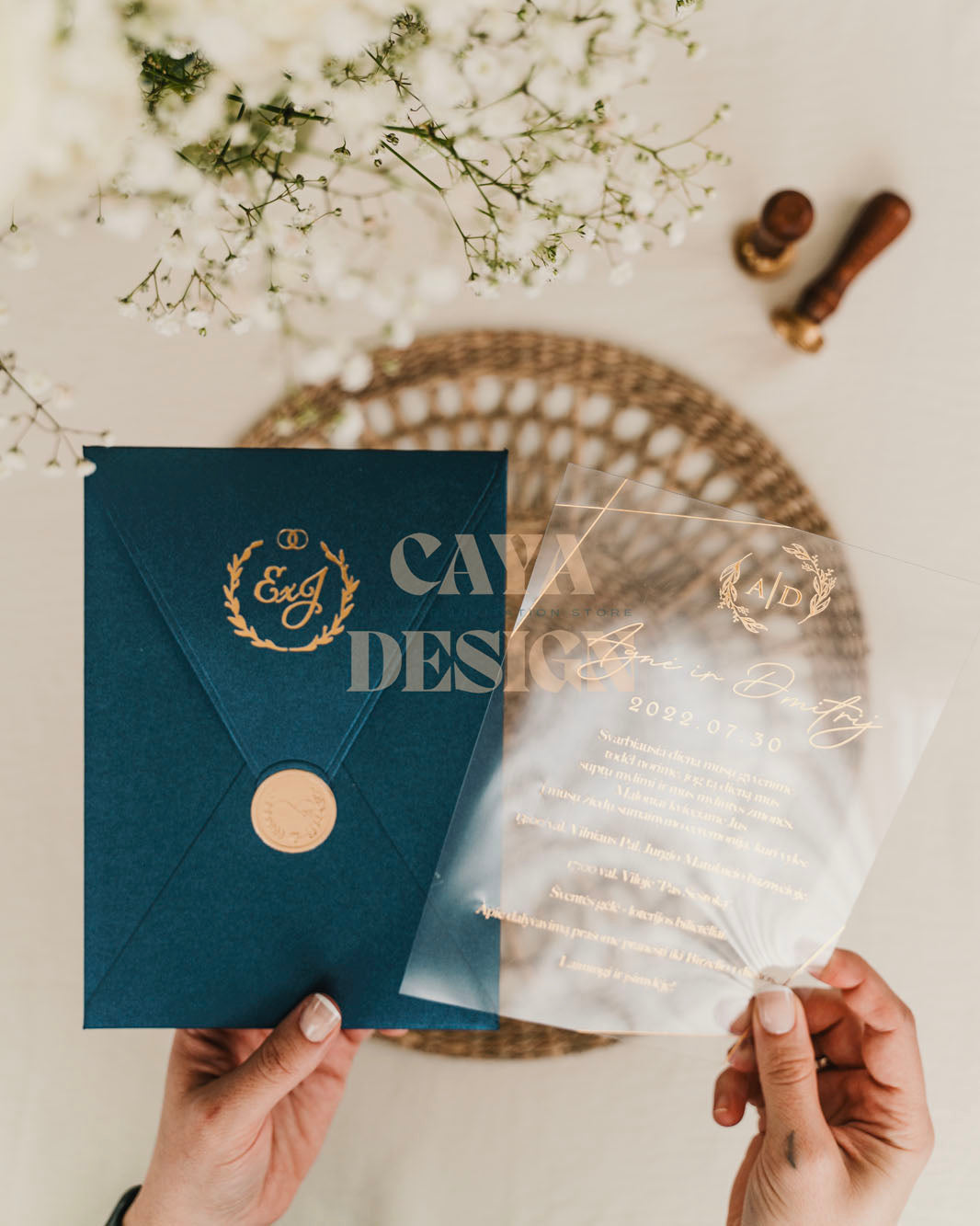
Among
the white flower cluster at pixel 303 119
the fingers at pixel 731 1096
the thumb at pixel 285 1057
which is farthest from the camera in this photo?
the fingers at pixel 731 1096

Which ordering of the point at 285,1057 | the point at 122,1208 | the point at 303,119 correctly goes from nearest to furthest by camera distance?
the point at 303,119 → the point at 285,1057 → the point at 122,1208

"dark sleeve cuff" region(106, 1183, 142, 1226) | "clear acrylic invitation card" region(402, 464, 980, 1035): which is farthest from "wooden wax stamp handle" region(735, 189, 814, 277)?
"dark sleeve cuff" region(106, 1183, 142, 1226)

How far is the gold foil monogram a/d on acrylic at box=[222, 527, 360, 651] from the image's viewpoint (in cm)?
59

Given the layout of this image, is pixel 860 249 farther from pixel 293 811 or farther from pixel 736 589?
pixel 293 811

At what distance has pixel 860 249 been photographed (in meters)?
0.69

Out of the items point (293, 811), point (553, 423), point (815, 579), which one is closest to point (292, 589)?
point (293, 811)

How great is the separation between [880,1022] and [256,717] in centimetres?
49

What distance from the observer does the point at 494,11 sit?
32cm

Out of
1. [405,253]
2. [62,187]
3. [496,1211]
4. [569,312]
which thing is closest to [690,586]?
[569,312]

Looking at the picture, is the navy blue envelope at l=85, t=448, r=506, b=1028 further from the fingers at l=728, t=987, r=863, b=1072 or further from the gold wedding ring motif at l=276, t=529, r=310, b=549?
the fingers at l=728, t=987, r=863, b=1072

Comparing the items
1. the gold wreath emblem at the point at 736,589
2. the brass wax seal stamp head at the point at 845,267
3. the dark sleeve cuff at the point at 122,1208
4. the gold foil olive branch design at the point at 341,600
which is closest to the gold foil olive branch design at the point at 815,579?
the gold wreath emblem at the point at 736,589

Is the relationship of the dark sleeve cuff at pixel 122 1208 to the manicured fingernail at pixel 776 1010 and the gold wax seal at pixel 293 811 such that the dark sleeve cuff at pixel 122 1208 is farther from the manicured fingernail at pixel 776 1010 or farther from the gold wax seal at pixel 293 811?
the manicured fingernail at pixel 776 1010

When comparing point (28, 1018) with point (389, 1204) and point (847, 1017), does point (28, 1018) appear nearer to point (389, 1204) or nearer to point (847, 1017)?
point (389, 1204)

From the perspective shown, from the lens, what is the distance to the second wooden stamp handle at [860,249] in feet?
2.26
